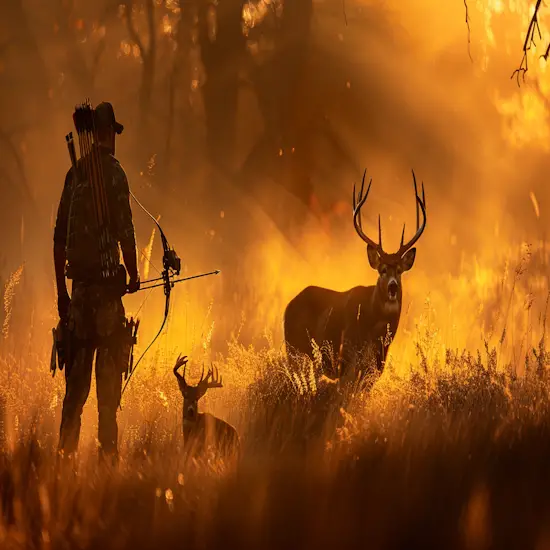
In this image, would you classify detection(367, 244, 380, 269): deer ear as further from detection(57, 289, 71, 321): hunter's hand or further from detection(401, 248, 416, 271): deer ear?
detection(57, 289, 71, 321): hunter's hand

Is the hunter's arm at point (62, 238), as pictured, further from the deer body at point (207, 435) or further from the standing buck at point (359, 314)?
the standing buck at point (359, 314)

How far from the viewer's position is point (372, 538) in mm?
4074

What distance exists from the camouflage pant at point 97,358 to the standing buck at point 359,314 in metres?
3.04

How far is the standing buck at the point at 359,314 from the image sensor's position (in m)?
8.75

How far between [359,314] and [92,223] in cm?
385

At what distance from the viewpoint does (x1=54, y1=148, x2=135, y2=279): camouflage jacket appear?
18.3ft

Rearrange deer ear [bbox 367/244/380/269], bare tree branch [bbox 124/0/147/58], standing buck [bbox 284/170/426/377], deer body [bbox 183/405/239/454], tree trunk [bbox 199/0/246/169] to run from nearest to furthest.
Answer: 1. deer body [bbox 183/405/239/454]
2. standing buck [bbox 284/170/426/377]
3. deer ear [bbox 367/244/380/269]
4. bare tree branch [bbox 124/0/147/58]
5. tree trunk [bbox 199/0/246/169]

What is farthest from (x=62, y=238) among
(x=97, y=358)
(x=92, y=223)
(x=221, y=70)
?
(x=221, y=70)

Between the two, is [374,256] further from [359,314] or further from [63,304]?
[63,304]

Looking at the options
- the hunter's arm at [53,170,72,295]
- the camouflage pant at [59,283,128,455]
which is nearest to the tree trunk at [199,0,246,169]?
the hunter's arm at [53,170,72,295]

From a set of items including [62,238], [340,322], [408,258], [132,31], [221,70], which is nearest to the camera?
[62,238]

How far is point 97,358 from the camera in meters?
5.64

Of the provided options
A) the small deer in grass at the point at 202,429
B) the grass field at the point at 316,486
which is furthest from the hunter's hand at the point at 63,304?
the small deer in grass at the point at 202,429

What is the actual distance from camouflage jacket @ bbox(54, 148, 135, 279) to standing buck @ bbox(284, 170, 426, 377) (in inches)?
121
